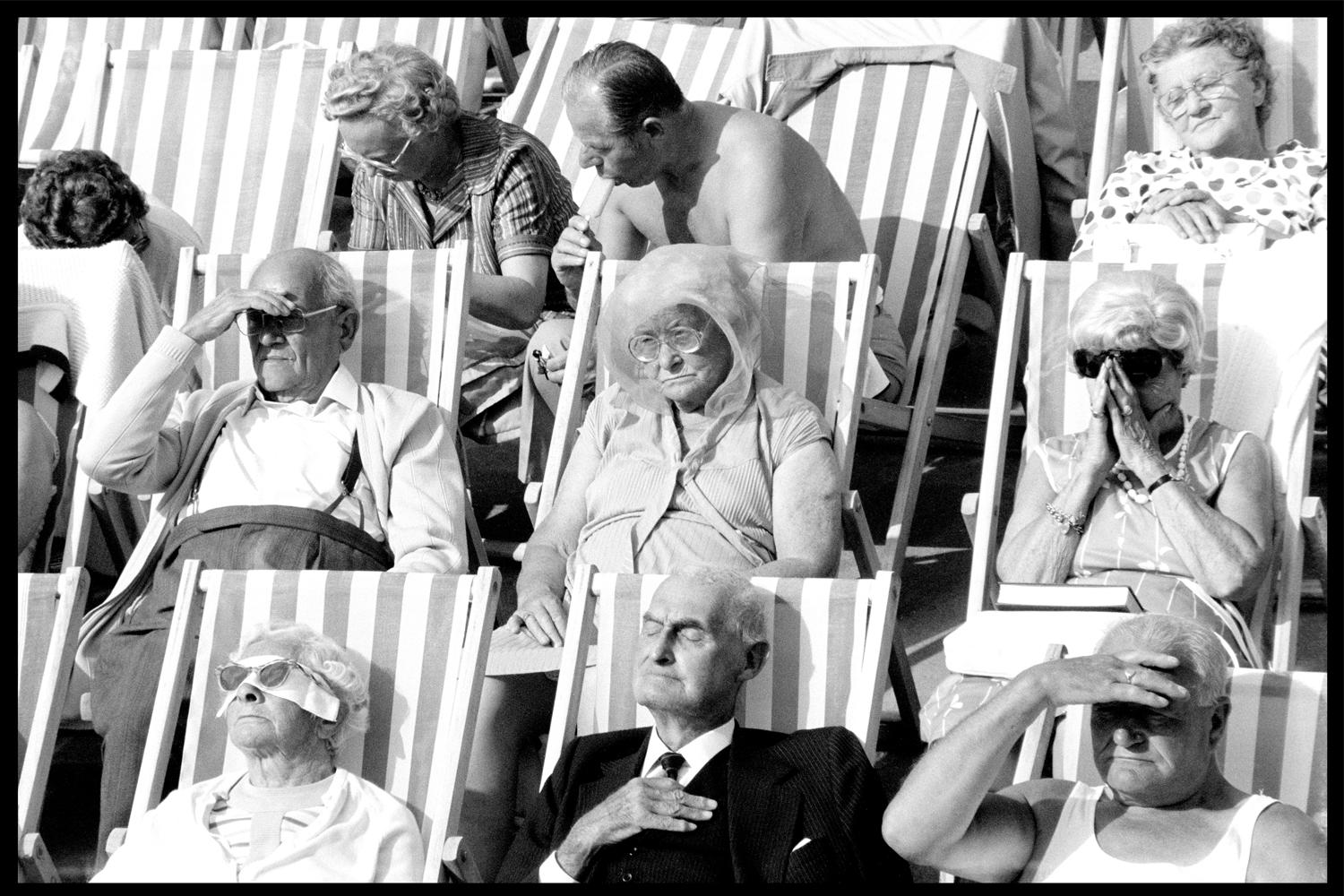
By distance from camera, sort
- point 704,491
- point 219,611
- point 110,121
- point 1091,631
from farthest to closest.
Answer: point 110,121 < point 704,491 < point 219,611 < point 1091,631

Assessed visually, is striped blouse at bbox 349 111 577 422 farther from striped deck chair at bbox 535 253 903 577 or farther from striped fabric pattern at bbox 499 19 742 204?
striped fabric pattern at bbox 499 19 742 204

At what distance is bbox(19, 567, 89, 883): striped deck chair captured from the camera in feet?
13.6

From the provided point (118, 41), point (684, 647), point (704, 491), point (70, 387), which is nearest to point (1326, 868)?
point (684, 647)

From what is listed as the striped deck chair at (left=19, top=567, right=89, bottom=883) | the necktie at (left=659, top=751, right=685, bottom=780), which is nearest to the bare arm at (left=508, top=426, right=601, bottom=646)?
the necktie at (left=659, top=751, right=685, bottom=780)

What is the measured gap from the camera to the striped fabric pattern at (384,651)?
163 inches

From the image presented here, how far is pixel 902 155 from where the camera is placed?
20.3 feet

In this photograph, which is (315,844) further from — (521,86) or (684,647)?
(521,86)

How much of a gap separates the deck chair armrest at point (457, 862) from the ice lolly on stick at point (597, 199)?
2.16 metres

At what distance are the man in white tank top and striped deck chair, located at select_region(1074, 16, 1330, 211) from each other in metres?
2.60

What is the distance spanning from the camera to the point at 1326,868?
132 inches

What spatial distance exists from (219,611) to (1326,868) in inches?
84.6

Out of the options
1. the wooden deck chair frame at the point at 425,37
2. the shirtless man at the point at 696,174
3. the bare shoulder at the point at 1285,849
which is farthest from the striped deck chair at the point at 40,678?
the wooden deck chair frame at the point at 425,37

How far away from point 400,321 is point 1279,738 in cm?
241

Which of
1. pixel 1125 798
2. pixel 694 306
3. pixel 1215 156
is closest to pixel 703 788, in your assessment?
pixel 1125 798
